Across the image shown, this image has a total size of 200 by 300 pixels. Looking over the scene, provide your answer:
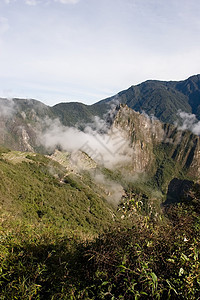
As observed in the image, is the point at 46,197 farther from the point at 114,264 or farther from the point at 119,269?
the point at 119,269

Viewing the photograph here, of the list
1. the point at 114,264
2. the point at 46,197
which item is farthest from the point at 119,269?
the point at 46,197

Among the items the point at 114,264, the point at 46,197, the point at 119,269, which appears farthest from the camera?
the point at 46,197

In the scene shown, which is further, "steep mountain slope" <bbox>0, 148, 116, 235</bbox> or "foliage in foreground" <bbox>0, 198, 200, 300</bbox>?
"steep mountain slope" <bbox>0, 148, 116, 235</bbox>

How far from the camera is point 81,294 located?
182 inches

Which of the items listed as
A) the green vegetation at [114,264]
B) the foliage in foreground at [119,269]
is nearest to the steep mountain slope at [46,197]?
the green vegetation at [114,264]

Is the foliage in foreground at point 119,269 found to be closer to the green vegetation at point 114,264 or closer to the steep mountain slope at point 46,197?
the green vegetation at point 114,264

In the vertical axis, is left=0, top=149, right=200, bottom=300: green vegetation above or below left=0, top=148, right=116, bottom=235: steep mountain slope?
above

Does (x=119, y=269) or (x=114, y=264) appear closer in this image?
(x=119, y=269)

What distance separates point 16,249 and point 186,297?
236 inches

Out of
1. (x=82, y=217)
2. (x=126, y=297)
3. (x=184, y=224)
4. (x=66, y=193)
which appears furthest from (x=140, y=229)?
(x=66, y=193)

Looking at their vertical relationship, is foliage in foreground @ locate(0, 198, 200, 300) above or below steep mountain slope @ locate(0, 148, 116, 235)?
above

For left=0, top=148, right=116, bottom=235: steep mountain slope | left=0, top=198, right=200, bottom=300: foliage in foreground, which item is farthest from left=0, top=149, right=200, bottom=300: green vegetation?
left=0, top=148, right=116, bottom=235: steep mountain slope

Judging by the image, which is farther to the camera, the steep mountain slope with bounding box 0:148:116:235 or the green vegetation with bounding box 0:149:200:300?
the steep mountain slope with bounding box 0:148:116:235

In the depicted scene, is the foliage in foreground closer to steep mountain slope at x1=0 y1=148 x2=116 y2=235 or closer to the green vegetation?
the green vegetation
